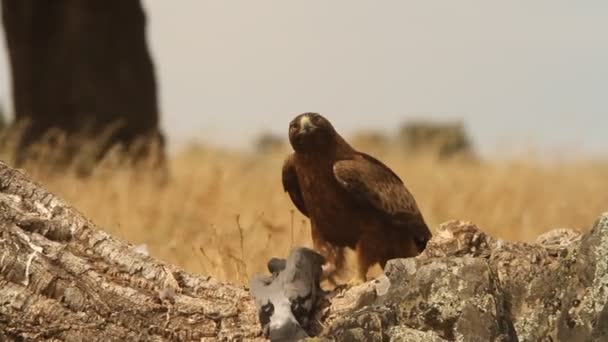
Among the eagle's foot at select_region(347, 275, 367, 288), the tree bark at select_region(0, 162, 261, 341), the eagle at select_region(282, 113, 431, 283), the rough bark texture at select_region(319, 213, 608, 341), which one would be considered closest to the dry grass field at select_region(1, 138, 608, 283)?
the eagle at select_region(282, 113, 431, 283)

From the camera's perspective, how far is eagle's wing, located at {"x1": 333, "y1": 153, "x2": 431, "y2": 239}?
530cm

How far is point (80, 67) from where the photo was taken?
1302cm

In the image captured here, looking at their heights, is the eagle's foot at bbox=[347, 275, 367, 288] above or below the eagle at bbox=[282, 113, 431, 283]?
below

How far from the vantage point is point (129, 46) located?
1322 cm

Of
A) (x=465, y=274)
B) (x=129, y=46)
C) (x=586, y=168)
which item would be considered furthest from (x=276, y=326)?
(x=586, y=168)

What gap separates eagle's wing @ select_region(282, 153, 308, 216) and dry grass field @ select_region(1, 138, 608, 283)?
1.48 feet

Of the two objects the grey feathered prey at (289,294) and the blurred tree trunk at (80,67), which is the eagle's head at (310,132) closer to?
the grey feathered prey at (289,294)

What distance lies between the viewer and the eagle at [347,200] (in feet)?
17.5

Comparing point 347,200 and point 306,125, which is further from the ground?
point 306,125

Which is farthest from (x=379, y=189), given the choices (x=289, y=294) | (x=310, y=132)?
(x=289, y=294)

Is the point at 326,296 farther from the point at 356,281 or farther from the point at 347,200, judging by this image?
the point at 347,200

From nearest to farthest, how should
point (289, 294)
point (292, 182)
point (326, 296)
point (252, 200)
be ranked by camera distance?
point (289, 294) → point (326, 296) → point (292, 182) → point (252, 200)

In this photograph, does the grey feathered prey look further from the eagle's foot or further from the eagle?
the eagle

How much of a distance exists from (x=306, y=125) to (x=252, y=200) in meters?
5.75
